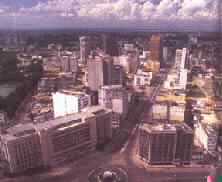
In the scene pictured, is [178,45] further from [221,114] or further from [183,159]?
[183,159]

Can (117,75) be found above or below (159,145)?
above

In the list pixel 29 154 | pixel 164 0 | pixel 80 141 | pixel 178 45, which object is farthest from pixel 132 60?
pixel 29 154

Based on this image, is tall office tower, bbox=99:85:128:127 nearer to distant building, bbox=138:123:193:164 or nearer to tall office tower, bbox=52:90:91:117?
tall office tower, bbox=52:90:91:117

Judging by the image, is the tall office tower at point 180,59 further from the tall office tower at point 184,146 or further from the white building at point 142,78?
the tall office tower at point 184,146

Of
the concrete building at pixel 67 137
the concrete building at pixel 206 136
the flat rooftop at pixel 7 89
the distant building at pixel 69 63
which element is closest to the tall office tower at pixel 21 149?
the concrete building at pixel 67 137

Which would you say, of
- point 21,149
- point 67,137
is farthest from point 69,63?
point 21,149

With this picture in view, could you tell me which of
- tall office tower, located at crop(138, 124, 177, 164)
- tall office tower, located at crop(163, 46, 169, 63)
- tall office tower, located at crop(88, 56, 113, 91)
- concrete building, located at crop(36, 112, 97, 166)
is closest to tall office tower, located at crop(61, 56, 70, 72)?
tall office tower, located at crop(88, 56, 113, 91)

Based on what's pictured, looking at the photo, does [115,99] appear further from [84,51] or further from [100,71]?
[84,51]

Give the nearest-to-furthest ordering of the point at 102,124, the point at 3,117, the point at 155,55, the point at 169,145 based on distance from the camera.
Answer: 1. the point at 169,145
2. the point at 102,124
3. the point at 3,117
4. the point at 155,55
